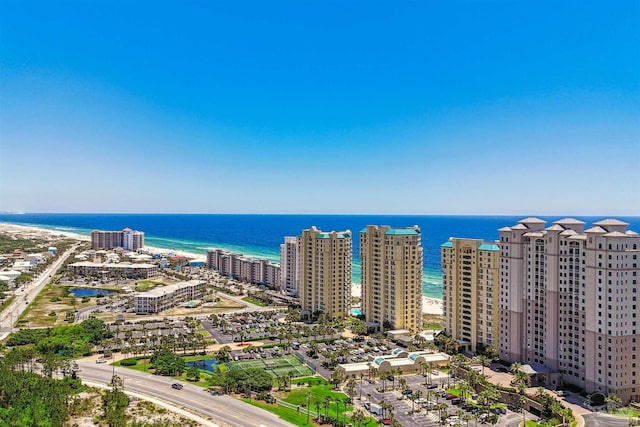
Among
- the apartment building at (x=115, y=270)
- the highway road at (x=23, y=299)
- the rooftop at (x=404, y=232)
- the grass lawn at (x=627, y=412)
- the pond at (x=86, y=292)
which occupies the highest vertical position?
the rooftop at (x=404, y=232)

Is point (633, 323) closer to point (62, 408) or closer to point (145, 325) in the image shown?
point (62, 408)

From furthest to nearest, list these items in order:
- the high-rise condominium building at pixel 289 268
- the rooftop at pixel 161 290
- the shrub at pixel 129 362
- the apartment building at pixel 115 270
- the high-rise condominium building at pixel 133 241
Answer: the high-rise condominium building at pixel 133 241 < the apartment building at pixel 115 270 < the high-rise condominium building at pixel 289 268 < the rooftop at pixel 161 290 < the shrub at pixel 129 362

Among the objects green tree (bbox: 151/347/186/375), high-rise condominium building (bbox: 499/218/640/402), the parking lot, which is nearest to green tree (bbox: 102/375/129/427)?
green tree (bbox: 151/347/186/375)

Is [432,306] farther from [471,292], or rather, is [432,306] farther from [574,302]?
[574,302]

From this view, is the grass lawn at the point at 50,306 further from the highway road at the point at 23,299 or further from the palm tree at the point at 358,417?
the palm tree at the point at 358,417

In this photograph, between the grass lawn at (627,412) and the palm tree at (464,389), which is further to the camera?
the palm tree at (464,389)

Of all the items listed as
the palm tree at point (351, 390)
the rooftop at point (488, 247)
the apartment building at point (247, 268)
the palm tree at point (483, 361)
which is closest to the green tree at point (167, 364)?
the palm tree at point (351, 390)

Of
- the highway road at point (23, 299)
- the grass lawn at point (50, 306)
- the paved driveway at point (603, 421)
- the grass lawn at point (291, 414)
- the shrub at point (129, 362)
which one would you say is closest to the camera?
the paved driveway at point (603, 421)
